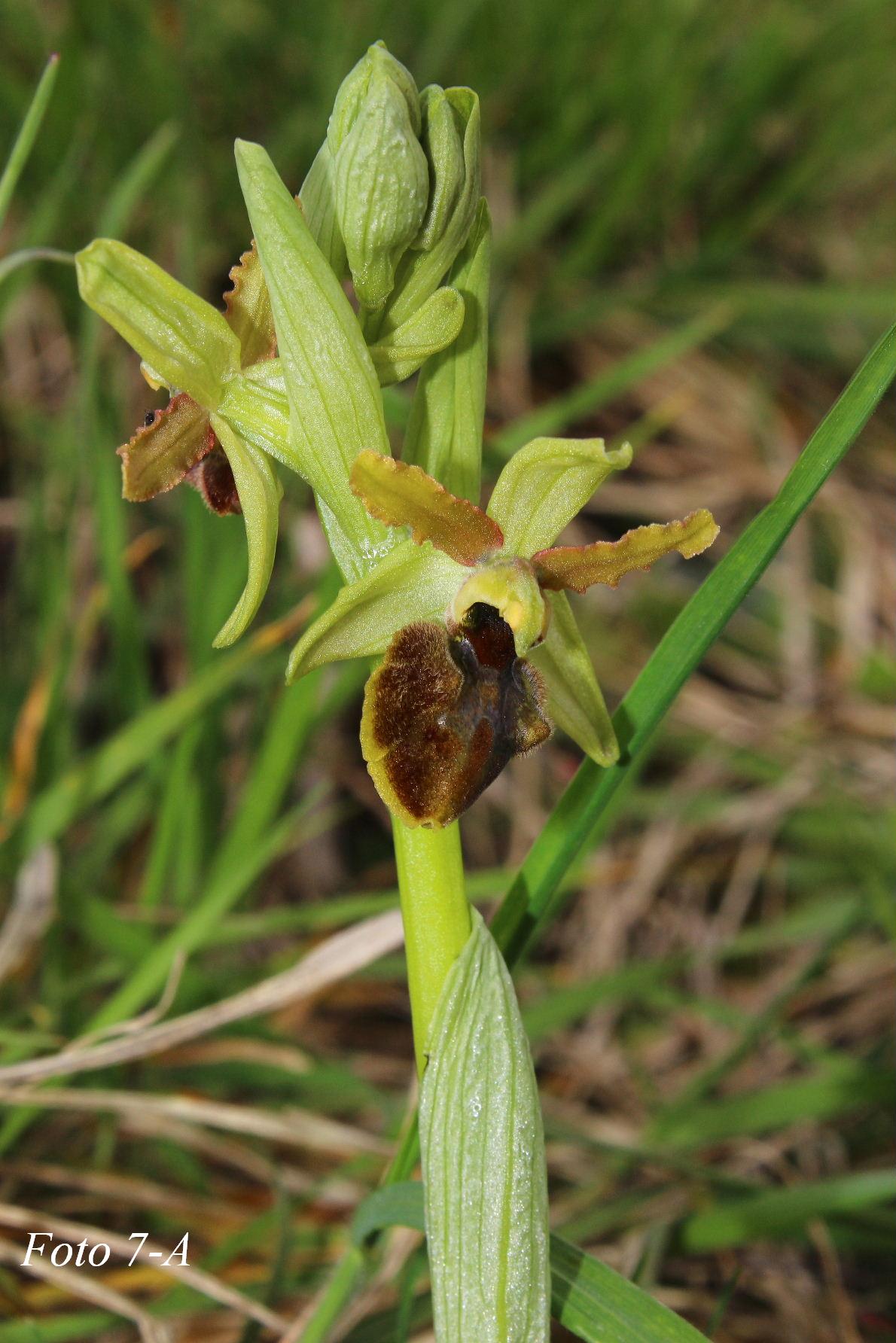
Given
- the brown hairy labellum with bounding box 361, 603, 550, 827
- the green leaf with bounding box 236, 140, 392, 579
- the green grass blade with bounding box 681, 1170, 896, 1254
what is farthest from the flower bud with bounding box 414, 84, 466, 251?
the green grass blade with bounding box 681, 1170, 896, 1254

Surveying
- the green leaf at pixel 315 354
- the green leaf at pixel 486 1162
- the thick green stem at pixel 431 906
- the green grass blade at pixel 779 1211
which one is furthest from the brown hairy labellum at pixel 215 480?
the green grass blade at pixel 779 1211

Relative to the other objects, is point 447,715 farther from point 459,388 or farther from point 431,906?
point 459,388

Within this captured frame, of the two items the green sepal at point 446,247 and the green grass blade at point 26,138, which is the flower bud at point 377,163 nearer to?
the green sepal at point 446,247

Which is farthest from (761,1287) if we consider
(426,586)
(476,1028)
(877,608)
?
(877,608)

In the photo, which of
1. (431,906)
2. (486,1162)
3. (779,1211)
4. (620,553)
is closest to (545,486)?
(620,553)

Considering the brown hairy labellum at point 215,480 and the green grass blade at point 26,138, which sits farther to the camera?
the green grass blade at point 26,138

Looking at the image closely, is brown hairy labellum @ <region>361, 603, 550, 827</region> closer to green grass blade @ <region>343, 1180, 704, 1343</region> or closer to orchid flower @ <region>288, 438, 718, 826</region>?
orchid flower @ <region>288, 438, 718, 826</region>
